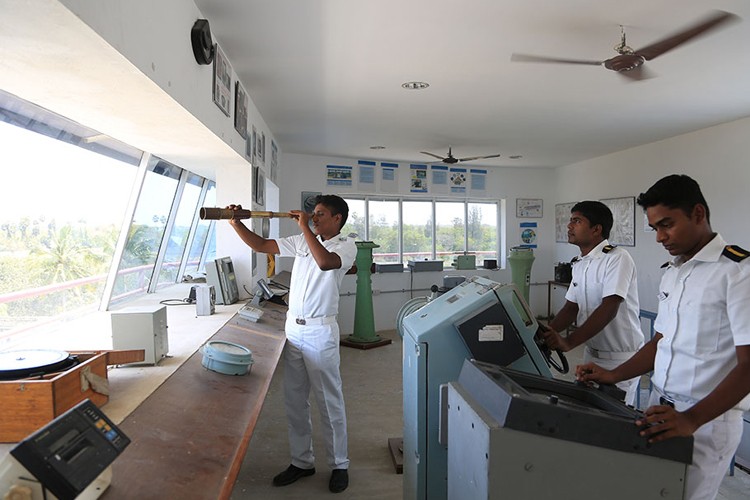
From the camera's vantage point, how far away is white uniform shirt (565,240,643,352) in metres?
2.42

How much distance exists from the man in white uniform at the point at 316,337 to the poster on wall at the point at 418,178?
4961 millimetres

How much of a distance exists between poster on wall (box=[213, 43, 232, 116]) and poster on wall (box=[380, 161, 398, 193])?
14.9 feet

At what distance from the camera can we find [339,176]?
7.33 meters

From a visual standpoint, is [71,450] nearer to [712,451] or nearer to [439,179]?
[712,451]

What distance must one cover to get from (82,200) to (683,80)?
469cm

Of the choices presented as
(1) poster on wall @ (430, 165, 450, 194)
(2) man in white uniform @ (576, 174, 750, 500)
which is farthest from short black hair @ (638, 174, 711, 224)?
(1) poster on wall @ (430, 165, 450, 194)

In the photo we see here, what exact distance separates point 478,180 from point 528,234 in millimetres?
1450

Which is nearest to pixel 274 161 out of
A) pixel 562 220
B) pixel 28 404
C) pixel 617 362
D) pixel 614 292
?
pixel 614 292

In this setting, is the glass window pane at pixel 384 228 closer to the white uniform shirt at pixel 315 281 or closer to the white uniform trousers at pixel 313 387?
the white uniform shirt at pixel 315 281

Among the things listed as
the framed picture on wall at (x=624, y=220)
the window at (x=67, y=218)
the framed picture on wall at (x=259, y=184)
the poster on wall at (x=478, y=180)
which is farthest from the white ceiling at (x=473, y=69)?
the poster on wall at (x=478, y=180)

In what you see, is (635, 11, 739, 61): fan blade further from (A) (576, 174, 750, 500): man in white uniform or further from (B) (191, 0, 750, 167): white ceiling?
(A) (576, 174, 750, 500): man in white uniform

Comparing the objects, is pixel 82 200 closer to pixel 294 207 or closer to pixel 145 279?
pixel 145 279

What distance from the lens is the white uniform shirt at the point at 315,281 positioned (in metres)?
2.78

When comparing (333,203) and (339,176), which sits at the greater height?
(339,176)
